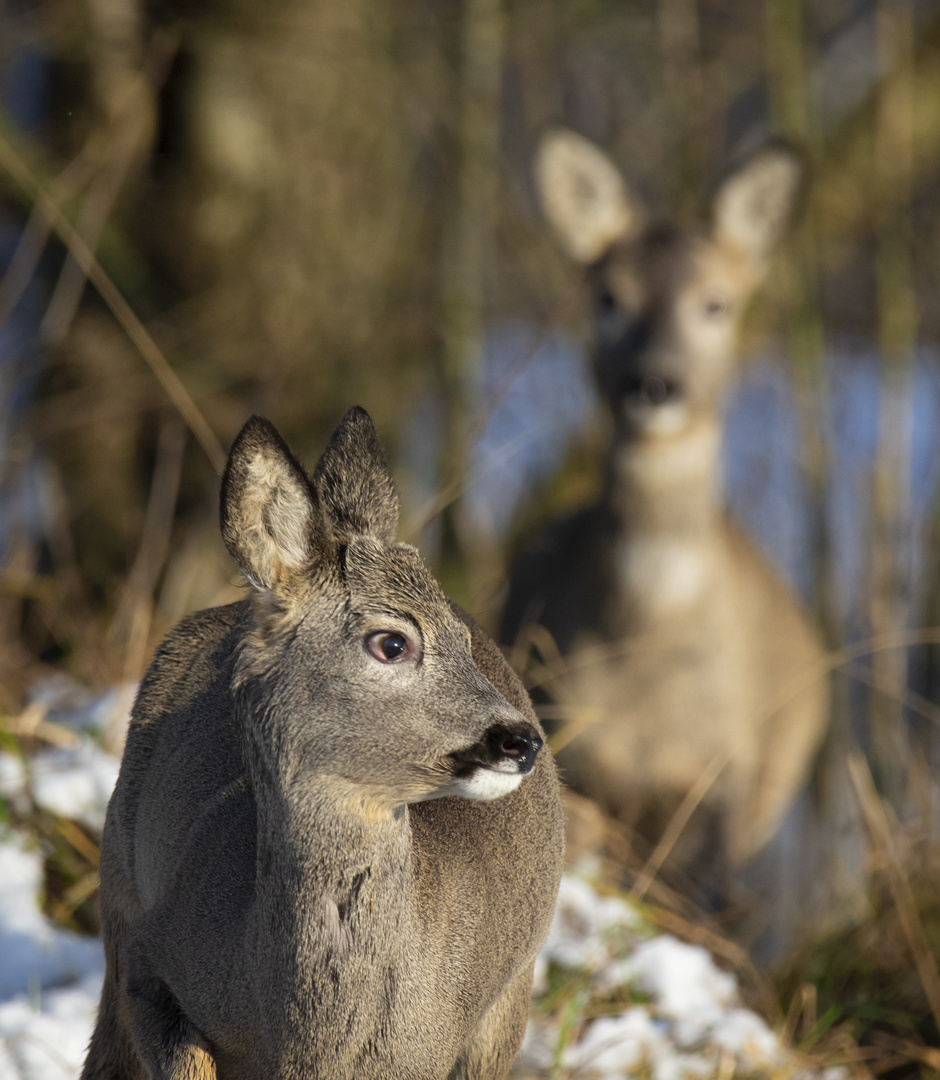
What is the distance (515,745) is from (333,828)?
0.31 meters

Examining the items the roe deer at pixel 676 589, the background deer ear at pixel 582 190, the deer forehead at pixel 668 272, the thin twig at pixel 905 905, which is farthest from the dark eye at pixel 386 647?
the background deer ear at pixel 582 190

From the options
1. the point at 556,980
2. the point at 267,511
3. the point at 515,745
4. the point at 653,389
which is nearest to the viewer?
the point at 515,745

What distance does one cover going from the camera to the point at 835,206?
7.80 metres

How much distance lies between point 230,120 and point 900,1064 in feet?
15.8

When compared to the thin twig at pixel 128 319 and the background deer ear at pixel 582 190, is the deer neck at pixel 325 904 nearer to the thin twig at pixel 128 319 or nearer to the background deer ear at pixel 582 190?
the thin twig at pixel 128 319

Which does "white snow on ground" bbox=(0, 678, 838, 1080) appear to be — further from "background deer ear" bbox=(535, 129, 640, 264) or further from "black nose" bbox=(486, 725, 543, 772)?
"background deer ear" bbox=(535, 129, 640, 264)

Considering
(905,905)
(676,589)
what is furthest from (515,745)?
(676,589)

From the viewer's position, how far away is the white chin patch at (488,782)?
2.01 metres

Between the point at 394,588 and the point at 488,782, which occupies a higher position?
the point at 394,588

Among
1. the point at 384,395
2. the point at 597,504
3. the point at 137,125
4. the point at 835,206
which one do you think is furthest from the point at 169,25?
the point at 835,206

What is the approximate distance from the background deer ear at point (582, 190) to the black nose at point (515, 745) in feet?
13.9

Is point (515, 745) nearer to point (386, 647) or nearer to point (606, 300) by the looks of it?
point (386, 647)

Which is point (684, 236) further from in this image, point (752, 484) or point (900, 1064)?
point (900, 1064)

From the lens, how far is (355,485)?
7.27ft
